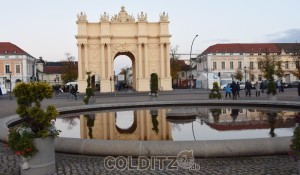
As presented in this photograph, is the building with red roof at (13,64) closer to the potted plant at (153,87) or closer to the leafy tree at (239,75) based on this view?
the leafy tree at (239,75)

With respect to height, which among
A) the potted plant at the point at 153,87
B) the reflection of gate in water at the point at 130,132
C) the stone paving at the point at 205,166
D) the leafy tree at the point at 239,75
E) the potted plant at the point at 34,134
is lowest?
the stone paving at the point at 205,166

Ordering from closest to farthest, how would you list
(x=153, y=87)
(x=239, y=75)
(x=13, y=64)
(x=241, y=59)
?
(x=153, y=87) → (x=239, y=75) → (x=13, y=64) → (x=241, y=59)

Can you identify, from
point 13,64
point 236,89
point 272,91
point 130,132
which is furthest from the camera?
point 13,64

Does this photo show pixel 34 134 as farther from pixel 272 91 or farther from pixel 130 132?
pixel 272 91

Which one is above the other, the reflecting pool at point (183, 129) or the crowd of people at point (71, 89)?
the crowd of people at point (71, 89)

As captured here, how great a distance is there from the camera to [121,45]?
63.6 m

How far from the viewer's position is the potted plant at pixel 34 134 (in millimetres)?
6945

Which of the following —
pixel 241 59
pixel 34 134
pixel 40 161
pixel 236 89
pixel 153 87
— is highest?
pixel 241 59

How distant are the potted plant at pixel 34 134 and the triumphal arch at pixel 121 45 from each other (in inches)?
2169

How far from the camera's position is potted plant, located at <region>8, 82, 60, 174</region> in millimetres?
6945

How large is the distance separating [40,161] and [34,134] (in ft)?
1.98

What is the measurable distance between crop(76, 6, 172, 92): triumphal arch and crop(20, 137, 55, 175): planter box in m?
55.3

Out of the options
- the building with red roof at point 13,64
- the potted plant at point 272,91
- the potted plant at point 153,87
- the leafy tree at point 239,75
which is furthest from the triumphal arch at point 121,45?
the building with red roof at point 13,64

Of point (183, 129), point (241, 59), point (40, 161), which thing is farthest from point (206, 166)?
point (241, 59)
